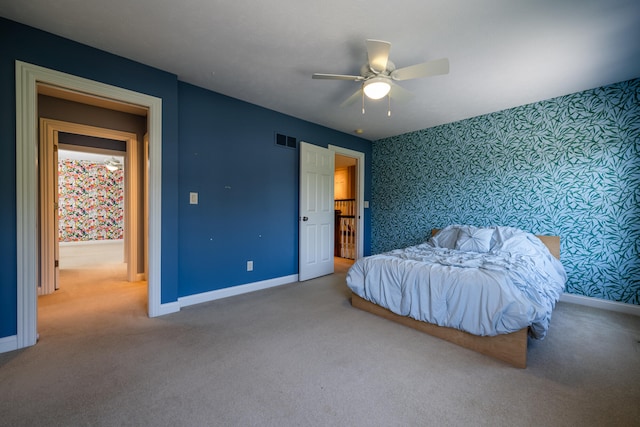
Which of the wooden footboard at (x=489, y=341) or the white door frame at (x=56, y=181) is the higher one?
the white door frame at (x=56, y=181)

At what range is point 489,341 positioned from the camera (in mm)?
2080

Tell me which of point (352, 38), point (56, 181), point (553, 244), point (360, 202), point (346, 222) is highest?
point (352, 38)

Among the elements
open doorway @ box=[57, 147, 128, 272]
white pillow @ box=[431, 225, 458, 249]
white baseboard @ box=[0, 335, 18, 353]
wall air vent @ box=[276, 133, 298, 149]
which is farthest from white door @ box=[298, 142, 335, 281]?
open doorway @ box=[57, 147, 128, 272]

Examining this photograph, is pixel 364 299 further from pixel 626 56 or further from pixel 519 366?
pixel 626 56

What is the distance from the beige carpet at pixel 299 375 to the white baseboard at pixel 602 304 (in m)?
0.37

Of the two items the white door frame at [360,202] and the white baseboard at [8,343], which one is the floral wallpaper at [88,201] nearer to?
the white baseboard at [8,343]

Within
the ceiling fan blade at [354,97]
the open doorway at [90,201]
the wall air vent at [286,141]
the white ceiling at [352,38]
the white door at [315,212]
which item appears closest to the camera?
the white ceiling at [352,38]

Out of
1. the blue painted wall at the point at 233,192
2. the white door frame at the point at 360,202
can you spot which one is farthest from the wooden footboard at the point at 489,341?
the white door frame at the point at 360,202

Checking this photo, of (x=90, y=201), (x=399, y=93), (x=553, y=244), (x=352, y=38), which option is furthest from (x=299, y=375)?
(x=90, y=201)

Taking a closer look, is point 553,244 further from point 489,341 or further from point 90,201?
point 90,201

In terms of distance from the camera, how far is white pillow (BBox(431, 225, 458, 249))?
374 cm

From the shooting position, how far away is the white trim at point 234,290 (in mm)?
3127

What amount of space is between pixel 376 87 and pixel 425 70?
1.34 feet

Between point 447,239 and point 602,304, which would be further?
point 447,239
